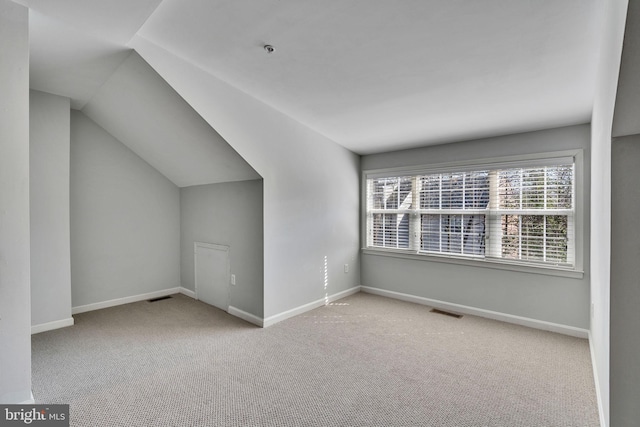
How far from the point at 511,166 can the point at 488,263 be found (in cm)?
112

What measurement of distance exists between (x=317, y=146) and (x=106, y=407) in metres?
3.14

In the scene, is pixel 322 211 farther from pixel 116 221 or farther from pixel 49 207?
pixel 49 207

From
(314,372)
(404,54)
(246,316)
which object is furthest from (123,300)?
(404,54)

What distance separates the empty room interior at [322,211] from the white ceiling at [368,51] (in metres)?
0.02

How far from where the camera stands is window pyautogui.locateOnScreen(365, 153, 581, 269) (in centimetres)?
320

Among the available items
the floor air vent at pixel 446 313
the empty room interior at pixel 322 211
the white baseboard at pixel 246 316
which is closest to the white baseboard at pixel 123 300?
the empty room interior at pixel 322 211

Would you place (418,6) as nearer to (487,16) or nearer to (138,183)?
(487,16)

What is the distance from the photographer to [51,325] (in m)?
3.17

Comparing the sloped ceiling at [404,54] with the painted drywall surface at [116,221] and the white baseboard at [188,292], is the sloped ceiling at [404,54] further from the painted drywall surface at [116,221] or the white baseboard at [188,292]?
the white baseboard at [188,292]

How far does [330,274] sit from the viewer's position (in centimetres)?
418

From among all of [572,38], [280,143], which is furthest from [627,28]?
[280,143]

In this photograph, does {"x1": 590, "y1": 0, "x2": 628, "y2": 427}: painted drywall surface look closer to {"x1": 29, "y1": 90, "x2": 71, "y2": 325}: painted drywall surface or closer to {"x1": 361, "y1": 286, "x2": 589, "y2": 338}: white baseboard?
{"x1": 361, "y1": 286, "x2": 589, "y2": 338}: white baseboard

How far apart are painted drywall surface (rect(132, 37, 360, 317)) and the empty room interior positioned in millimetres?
27

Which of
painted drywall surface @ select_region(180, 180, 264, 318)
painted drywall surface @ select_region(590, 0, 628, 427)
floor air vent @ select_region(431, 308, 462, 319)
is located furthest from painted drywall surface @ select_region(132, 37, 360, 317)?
painted drywall surface @ select_region(590, 0, 628, 427)
